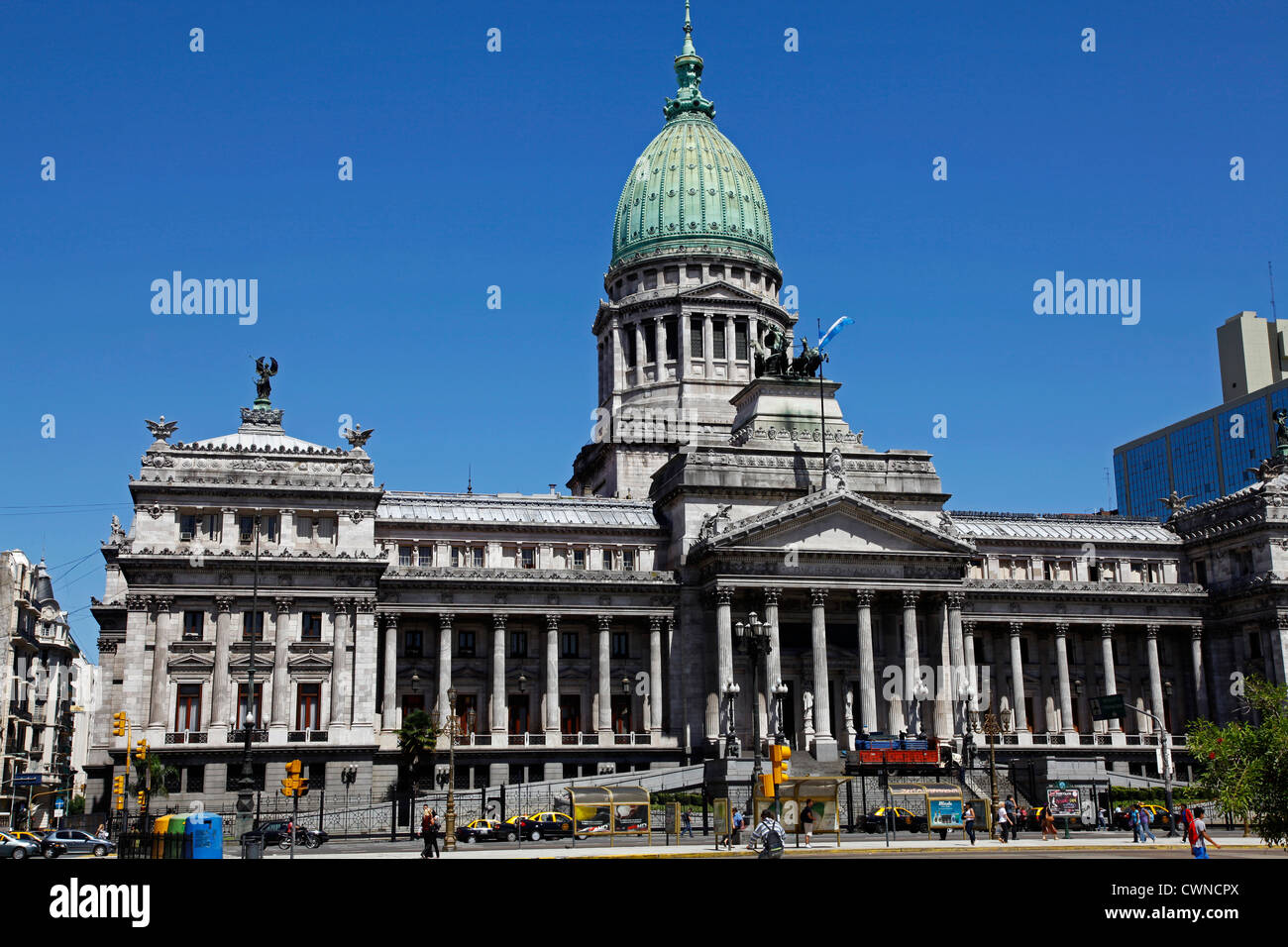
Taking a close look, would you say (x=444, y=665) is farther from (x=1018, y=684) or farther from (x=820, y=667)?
(x=1018, y=684)

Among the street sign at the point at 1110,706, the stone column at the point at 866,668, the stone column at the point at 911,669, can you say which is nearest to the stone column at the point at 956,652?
the stone column at the point at 911,669

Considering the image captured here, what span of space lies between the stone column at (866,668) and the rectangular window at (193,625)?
43.4 metres

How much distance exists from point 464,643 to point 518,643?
391 cm

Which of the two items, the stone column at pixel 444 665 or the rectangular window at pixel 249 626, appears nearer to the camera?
the rectangular window at pixel 249 626

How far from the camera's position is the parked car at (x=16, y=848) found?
54.9 meters

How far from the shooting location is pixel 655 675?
9269cm

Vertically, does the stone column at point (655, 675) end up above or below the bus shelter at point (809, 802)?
above

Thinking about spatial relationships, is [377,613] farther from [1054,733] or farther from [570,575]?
[1054,733]

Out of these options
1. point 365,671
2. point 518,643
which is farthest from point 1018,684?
point 365,671

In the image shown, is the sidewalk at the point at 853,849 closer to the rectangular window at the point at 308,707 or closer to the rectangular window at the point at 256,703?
the rectangular window at the point at 308,707

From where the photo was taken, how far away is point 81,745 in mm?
161250

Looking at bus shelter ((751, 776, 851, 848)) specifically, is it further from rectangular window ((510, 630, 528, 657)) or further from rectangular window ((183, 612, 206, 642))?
rectangular window ((183, 612, 206, 642))

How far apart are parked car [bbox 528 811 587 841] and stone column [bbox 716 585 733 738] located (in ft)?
75.8
